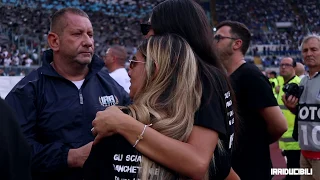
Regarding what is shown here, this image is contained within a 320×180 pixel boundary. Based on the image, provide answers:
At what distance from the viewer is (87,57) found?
2.87 m

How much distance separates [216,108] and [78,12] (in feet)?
4.81

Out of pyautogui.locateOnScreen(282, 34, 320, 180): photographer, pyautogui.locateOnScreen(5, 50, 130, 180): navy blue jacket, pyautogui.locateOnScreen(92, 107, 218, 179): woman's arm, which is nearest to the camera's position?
pyautogui.locateOnScreen(92, 107, 218, 179): woman's arm

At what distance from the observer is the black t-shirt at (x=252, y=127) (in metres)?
3.41

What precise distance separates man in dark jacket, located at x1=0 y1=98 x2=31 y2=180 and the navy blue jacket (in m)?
1.22

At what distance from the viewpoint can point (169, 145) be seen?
1.65m

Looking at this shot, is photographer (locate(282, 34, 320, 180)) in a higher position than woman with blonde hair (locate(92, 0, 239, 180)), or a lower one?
lower

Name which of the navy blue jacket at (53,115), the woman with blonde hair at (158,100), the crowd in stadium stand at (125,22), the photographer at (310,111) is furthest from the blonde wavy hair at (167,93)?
the crowd in stadium stand at (125,22)

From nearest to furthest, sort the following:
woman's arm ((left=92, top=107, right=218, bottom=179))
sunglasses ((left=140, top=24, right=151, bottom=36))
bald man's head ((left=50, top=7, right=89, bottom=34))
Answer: woman's arm ((left=92, top=107, right=218, bottom=179)), sunglasses ((left=140, top=24, right=151, bottom=36)), bald man's head ((left=50, top=7, right=89, bottom=34))

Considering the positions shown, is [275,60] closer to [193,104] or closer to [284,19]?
[284,19]

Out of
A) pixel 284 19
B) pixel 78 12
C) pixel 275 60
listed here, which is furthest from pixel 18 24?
pixel 78 12

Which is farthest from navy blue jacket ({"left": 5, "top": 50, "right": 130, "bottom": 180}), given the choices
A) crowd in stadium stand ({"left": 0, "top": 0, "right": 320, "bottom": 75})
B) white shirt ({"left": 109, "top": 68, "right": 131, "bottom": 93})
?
crowd in stadium stand ({"left": 0, "top": 0, "right": 320, "bottom": 75})

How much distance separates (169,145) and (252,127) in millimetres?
1923

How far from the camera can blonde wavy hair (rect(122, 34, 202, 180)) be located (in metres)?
1.69

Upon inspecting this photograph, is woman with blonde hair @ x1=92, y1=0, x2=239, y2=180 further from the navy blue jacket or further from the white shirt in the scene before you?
the white shirt
